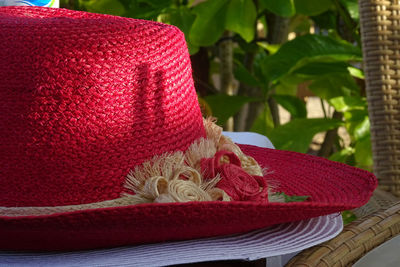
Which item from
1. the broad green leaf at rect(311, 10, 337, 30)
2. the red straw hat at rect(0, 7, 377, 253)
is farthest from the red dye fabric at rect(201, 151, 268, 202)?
the broad green leaf at rect(311, 10, 337, 30)

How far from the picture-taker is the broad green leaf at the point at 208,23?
6.91 feet

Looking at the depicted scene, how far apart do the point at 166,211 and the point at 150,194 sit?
0.09 meters

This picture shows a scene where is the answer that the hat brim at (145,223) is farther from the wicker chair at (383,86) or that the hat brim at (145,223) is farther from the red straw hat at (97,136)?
the wicker chair at (383,86)

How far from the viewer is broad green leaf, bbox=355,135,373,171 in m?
2.13

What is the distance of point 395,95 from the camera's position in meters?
1.43

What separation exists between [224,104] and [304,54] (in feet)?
1.54

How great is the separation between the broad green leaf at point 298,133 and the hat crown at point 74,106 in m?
1.22

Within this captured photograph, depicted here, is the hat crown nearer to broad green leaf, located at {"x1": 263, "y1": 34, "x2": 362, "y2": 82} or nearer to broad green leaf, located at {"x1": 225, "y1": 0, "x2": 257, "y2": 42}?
broad green leaf, located at {"x1": 263, "y1": 34, "x2": 362, "y2": 82}

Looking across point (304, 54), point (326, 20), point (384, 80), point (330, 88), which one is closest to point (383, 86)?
point (384, 80)

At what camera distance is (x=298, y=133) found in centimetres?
208

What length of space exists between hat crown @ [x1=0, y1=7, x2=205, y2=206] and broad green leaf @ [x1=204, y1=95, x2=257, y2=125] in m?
1.49

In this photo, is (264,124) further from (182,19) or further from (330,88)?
(182,19)

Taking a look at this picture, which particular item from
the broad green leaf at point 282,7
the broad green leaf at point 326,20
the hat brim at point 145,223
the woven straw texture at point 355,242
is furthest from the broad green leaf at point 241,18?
the hat brim at point 145,223

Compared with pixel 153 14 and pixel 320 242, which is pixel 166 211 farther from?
pixel 153 14
